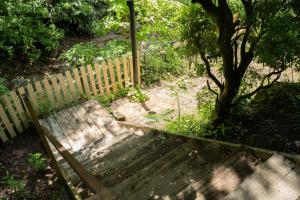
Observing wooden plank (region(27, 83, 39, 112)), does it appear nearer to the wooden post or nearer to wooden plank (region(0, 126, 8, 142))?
wooden plank (region(0, 126, 8, 142))

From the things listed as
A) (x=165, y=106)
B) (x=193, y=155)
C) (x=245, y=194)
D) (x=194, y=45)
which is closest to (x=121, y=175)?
(x=193, y=155)

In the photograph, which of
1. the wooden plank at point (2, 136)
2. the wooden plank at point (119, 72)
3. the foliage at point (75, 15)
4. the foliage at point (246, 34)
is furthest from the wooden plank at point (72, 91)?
the foliage at point (75, 15)

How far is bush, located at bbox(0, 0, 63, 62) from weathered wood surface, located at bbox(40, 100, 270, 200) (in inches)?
135

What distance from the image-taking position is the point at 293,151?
4305 mm

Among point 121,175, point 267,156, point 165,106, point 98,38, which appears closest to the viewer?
point 267,156

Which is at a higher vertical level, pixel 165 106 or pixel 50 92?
pixel 50 92

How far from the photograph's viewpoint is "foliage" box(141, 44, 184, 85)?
8492 mm

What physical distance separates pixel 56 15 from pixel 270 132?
7.70 meters

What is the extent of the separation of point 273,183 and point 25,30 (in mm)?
7709

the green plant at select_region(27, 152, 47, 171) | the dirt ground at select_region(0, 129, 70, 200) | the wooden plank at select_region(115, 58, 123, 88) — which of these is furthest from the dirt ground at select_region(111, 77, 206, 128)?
the green plant at select_region(27, 152, 47, 171)

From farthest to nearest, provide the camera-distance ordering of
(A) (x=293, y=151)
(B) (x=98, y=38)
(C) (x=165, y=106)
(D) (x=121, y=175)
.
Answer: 1. (B) (x=98, y=38)
2. (C) (x=165, y=106)
3. (A) (x=293, y=151)
4. (D) (x=121, y=175)

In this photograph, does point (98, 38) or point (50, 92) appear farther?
point (98, 38)

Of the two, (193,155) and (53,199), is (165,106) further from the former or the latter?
(53,199)

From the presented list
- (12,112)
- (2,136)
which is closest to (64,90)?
(12,112)
